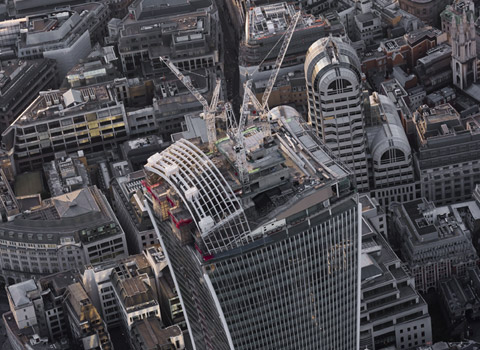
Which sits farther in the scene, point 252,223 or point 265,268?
point 265,268

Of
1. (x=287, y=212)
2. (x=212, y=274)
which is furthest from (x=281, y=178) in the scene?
(x=212, y=274)

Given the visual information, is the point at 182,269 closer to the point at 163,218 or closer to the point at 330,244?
the point at 163,218

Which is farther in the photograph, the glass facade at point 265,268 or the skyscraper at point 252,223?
the glass facade at point 265,268

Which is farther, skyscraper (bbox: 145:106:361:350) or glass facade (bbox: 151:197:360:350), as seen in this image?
glass facade (bbox: 151:197:360:350)

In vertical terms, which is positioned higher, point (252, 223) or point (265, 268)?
point (252, 223)

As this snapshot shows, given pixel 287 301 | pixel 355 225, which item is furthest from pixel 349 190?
pixel 287 301

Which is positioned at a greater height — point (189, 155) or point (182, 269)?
point (189, 155)
